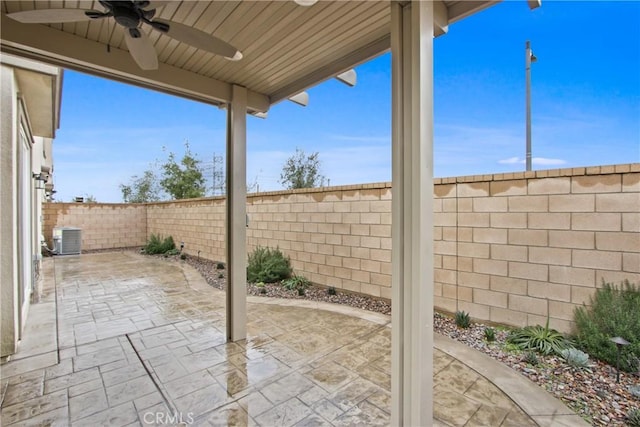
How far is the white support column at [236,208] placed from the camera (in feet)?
10.5

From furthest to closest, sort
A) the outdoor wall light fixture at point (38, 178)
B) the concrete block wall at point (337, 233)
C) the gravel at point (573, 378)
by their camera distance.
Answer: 1. the outdoor wall light fixture at point (38, 178)
2. the concrete block wall at point (337, 233)
3. the gravel at point (573, 378)

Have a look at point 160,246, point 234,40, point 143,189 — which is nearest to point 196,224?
point 160,246

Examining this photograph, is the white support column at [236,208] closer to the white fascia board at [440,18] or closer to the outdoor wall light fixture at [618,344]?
the white fascia board at [440,18]

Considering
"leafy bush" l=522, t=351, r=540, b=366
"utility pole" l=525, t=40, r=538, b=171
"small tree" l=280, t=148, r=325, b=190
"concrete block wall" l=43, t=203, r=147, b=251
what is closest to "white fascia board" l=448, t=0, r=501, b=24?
"leafy bush" l=522, t=351, r=540, b=366

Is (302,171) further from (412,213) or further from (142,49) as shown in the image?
(412,213)

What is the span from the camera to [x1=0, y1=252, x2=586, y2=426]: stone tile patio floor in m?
2.07

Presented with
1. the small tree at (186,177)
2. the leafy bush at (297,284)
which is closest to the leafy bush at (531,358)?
the leafy bush at (297,284)

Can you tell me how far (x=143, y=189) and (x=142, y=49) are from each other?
17.4 meters

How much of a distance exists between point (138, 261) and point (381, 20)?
900 cm

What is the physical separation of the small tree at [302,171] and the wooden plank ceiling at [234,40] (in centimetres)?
775

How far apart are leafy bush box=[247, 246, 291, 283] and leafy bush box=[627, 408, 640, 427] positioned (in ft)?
15.4

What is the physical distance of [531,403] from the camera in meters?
2.15

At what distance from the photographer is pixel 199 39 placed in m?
1.87

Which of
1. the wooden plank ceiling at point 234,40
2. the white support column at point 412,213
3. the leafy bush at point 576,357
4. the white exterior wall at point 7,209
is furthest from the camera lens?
the white exterior wall at point 7,209
